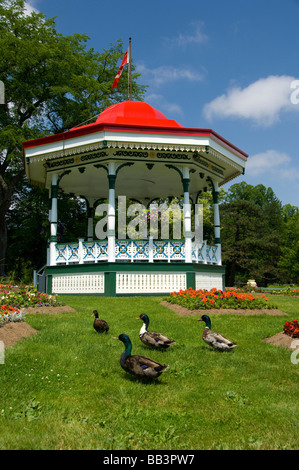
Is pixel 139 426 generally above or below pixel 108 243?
below

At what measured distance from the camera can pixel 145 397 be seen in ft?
15.9

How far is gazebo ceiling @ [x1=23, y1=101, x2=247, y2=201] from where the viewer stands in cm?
1559

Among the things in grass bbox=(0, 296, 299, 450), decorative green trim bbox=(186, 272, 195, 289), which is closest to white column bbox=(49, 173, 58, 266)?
decorative green trim bbox=(186, 272, 195, 289)

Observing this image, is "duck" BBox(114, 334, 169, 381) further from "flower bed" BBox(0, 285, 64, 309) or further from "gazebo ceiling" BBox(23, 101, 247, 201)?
"gazebo ceiling" BBox(23, 101, 247, 201)

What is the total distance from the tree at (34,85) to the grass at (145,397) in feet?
67.9

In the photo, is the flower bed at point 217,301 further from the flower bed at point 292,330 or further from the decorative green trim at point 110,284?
the decorative green trim at point 110,284

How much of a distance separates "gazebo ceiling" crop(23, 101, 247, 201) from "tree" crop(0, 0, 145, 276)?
6818 millimetres

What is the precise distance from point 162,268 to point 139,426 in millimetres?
12096

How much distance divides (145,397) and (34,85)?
27.1 meters

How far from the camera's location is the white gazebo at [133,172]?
51.3 feet

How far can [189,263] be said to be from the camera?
16109 millimetres

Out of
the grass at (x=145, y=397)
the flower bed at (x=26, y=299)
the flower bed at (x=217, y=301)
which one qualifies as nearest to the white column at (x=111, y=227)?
the flower bed at (x=217, y=301)
